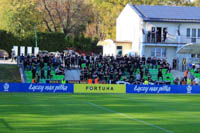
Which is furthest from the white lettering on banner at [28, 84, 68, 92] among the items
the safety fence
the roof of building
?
the roof of building

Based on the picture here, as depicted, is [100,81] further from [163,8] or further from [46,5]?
[46,5]

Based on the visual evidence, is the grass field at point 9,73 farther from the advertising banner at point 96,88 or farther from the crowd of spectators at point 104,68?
the advertising banner at point 96,88

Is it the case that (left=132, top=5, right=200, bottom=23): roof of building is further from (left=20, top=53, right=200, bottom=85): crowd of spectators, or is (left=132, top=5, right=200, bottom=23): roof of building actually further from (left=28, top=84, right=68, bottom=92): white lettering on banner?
(left=28, top=84, right=68, bottom=92): white lettering on banner

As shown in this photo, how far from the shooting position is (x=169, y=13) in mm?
52750

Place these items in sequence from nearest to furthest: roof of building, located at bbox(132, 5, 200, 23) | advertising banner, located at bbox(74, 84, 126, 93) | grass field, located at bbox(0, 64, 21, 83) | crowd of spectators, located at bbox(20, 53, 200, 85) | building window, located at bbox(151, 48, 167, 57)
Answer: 1. advertising banner, located at bbox(74, 84, 126, 93)
2. crowd of spectators, located at bbox(20, 53, 200, 85)
3. grass field, located at bbox(0, 64, 21, 83)
4. roof of building, located at bbox(132, 5, 200, 23)
5. building window, located at bbox(151, 48, 167, 57)

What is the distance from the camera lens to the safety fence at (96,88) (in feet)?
101

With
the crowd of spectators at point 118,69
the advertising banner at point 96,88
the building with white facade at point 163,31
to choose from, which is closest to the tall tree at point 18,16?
the building with white facade at point 163,31

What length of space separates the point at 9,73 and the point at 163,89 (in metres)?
15.1

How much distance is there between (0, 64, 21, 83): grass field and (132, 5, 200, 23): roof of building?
18128 mm

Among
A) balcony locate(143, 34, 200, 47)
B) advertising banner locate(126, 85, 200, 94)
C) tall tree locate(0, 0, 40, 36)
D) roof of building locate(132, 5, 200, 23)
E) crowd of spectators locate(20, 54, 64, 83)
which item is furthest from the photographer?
tall tree locate(0, 0, 40, 36)

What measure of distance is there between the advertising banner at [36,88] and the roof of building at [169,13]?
71.0ft

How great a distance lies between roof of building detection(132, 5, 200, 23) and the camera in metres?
50.8

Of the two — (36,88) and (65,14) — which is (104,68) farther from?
(65,14)

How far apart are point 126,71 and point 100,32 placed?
37250mm
